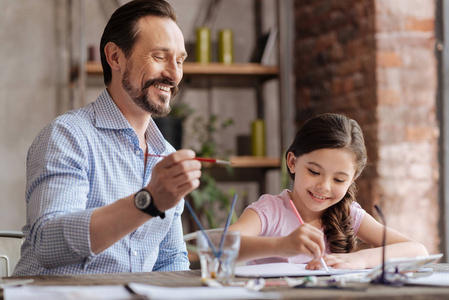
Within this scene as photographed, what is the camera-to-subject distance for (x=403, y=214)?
3109 millimetres

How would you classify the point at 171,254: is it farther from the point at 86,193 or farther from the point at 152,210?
the point at 152,210

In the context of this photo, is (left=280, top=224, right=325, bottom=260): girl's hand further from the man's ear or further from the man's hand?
the man's ear

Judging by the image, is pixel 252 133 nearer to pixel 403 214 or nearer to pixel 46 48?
pixel 403 214

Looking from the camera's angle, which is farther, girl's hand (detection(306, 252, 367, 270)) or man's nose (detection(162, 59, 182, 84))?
man's nose (detection(162, 59, 182, 84))

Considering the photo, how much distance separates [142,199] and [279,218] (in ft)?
2.14

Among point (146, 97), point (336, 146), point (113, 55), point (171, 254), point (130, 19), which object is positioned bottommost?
point (171, 254)

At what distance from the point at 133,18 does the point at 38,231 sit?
0.73 meters

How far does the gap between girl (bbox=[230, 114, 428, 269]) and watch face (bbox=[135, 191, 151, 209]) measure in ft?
1.37

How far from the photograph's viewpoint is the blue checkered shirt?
136 cm

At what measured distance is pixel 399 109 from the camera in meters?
3.12

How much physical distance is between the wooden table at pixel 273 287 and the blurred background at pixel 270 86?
202cm

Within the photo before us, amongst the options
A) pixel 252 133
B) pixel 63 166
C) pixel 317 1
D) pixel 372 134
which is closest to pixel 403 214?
pixel 372 134

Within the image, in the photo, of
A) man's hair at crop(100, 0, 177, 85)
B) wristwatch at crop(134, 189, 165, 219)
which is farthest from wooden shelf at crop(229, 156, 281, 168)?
wristwatch at crop(134, 189, 165, 219)

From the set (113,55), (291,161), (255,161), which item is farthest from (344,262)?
(255,161)
